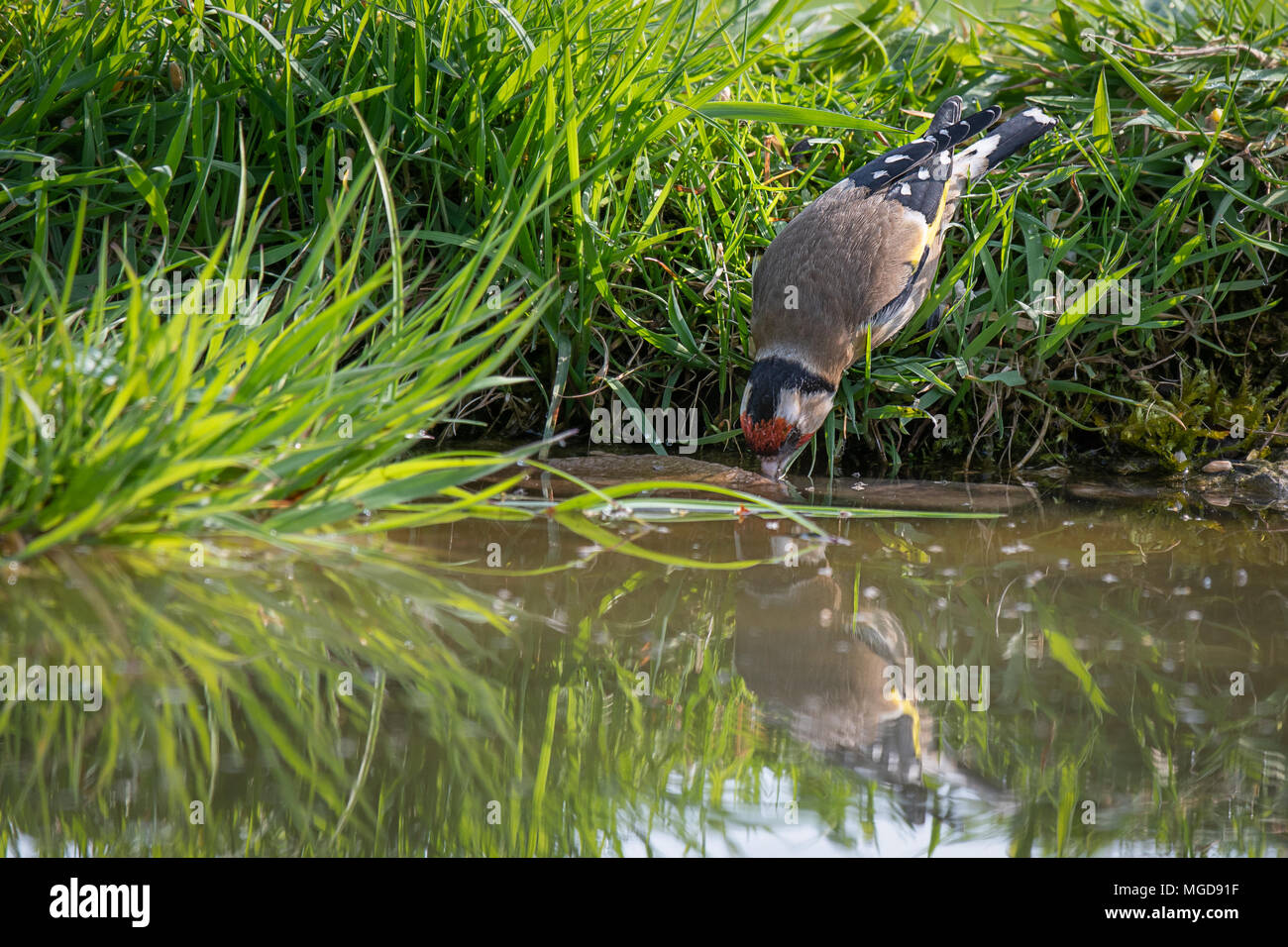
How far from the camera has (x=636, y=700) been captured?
2.16 m

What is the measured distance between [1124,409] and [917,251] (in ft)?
3.28

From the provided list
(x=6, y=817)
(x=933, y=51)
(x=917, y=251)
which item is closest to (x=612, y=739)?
(x=6, y=817)

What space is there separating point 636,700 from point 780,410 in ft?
5.84

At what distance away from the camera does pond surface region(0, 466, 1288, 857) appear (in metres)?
1.74

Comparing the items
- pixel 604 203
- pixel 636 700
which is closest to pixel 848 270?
pixel 604 203

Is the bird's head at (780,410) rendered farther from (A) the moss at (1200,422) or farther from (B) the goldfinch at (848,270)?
(A) the moss at (1200,422)

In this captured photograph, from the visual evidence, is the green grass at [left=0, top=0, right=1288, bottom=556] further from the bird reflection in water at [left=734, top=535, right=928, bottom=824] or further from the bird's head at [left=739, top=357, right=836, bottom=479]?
the bird reflection in water at [left=734, top=535, right=928, bottom=824]

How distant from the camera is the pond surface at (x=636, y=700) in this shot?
5.71 ft

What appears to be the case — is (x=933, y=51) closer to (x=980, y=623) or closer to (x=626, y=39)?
(x=626, y=39)

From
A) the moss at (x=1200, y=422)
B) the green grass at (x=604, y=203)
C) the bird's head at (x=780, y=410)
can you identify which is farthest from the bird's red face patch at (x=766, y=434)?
the moss at (x=1200, y=422)

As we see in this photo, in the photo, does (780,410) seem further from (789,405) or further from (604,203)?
(604,203)

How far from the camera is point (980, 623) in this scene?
2.61 meters

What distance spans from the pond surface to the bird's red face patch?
30.1 inches

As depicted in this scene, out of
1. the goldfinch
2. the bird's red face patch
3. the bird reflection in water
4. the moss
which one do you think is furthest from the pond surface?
the moss
